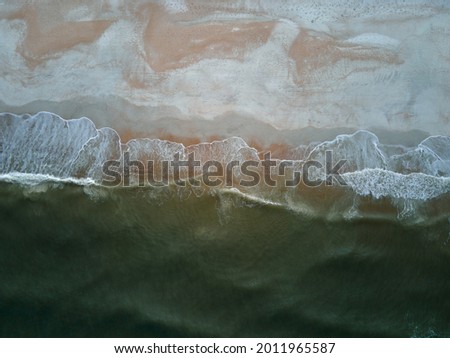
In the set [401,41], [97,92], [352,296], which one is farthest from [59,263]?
[401,41]

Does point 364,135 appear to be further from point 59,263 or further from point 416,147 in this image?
point 59,263

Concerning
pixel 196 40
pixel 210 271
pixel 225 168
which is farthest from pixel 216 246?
pixel 196 40

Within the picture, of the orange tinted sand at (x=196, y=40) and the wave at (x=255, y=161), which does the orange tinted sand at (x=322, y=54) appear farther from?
the wave at (x=255, y=161)

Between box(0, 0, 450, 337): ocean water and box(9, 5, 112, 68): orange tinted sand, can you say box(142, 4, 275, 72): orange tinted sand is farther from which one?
box(9, 5, 112, 68): orange tinted sand

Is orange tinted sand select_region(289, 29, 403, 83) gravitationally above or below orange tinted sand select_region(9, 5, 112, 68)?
below

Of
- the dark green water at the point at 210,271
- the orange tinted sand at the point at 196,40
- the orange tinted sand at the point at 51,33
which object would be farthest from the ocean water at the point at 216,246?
the orange tinted sand at the point at 196,40

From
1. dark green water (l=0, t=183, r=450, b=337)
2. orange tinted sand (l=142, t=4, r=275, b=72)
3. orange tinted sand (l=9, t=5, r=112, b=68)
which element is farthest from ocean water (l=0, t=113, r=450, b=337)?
orange tinted sand (l=142, t=4, r=275, b=72)
